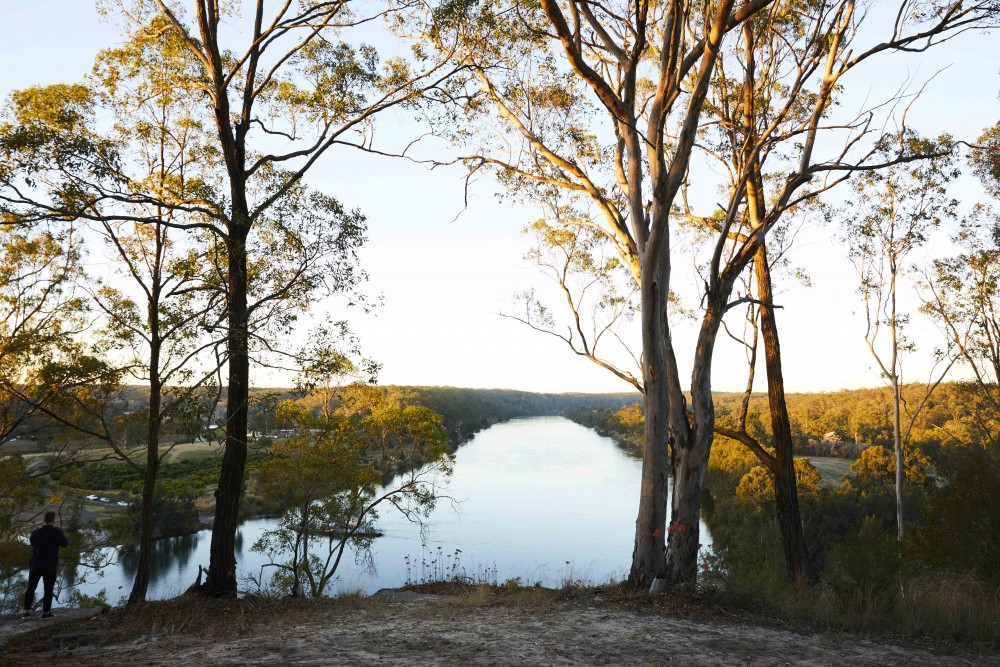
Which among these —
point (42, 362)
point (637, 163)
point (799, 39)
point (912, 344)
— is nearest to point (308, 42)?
point (637, 163)

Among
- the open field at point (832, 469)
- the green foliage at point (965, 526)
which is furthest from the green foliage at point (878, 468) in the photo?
the green foliage at point (965, 526)

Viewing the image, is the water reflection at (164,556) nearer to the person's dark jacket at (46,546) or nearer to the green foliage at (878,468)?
the person's dark jacket at (46,546)

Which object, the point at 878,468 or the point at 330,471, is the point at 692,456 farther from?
the point at 878,468

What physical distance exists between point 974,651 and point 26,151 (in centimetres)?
847

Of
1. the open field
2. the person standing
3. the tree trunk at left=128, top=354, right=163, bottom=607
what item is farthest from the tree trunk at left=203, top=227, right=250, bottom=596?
the open field

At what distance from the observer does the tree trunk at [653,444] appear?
595 cm

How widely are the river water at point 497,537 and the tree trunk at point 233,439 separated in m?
6.50

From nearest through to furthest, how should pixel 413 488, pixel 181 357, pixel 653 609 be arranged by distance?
pixel 653 609
pixel 181 357
pixel 413 488

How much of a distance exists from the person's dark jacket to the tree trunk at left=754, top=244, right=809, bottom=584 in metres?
7.65

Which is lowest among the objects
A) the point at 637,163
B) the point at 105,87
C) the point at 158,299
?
the point at 158,299

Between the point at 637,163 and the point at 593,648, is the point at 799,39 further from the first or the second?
the point at 593,648

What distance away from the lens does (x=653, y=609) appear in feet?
17.0

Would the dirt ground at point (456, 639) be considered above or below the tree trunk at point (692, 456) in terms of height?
below

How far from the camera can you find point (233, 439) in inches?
258
